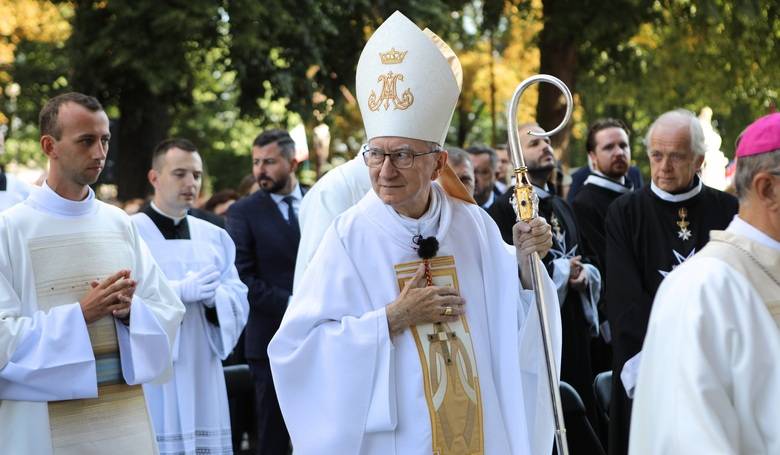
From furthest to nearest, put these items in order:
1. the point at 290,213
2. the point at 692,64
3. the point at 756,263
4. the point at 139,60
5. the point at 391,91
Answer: the point at 692,64, the point at 139,60, the point at 290,213, the point at 391,91, the point at 756,263

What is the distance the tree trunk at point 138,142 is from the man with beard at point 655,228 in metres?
9.67

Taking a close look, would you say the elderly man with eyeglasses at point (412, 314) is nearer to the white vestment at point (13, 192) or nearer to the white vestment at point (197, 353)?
the white vestment at point (197, 353)

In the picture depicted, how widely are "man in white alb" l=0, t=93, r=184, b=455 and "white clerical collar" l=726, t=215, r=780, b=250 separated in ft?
10.0

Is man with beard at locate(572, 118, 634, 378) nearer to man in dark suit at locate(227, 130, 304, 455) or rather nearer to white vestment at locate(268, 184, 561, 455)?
man in dark suit at locate(227, 130, 304, 455)

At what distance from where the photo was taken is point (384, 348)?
490 centimetres

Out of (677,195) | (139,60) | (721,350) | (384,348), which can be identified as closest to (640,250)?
(677,195)

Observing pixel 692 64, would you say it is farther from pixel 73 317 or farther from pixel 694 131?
pixel 73 317

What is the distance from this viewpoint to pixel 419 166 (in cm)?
506

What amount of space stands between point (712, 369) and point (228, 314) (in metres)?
4.86

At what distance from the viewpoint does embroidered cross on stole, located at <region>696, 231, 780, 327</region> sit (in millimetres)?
3607

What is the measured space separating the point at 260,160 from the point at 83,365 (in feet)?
11.4

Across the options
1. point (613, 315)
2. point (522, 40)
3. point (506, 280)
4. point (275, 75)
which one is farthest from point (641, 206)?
point (522, 40)

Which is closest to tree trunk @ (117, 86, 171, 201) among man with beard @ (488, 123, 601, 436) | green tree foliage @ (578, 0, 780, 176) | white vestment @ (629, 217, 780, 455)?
green tree foliage @ (578, 0, 780, 176)

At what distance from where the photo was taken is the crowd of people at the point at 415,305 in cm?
352
